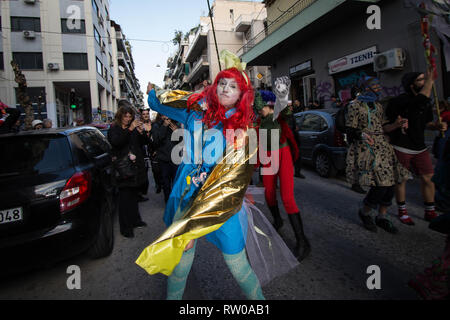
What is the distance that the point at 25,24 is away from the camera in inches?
930

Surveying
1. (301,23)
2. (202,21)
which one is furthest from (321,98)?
(202,21)

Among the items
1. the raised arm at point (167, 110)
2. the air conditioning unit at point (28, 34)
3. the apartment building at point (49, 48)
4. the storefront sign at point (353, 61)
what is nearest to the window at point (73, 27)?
the apartment building at point (49, 48)

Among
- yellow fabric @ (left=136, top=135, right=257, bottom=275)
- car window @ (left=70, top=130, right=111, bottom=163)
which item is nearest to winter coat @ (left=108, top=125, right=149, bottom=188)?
car window @ (left=70, top=130, right=111, bottom=163)

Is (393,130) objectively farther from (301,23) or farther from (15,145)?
(301,23)

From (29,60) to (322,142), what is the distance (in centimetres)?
2734

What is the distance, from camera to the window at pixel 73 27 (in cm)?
2439

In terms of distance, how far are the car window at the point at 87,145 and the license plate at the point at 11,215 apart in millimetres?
740

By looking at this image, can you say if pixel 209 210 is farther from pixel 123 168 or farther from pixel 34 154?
pixel 123 168

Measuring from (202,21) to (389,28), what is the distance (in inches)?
1222

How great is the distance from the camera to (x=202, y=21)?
35.2 m

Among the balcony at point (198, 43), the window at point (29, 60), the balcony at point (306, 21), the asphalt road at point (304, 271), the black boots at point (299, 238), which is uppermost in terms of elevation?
the balcony at point (198, 43)

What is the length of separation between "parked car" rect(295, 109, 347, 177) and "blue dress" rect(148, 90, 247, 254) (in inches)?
186

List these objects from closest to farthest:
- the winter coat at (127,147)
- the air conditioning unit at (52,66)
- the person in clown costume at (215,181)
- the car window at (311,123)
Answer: the person in clown costume at (215,181) < the winter coat at (127,147) < the car window at (311,123) < the air conditioning unit at (52,66)

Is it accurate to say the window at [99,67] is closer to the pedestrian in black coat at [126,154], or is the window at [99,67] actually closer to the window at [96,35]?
the window at [96,35]
